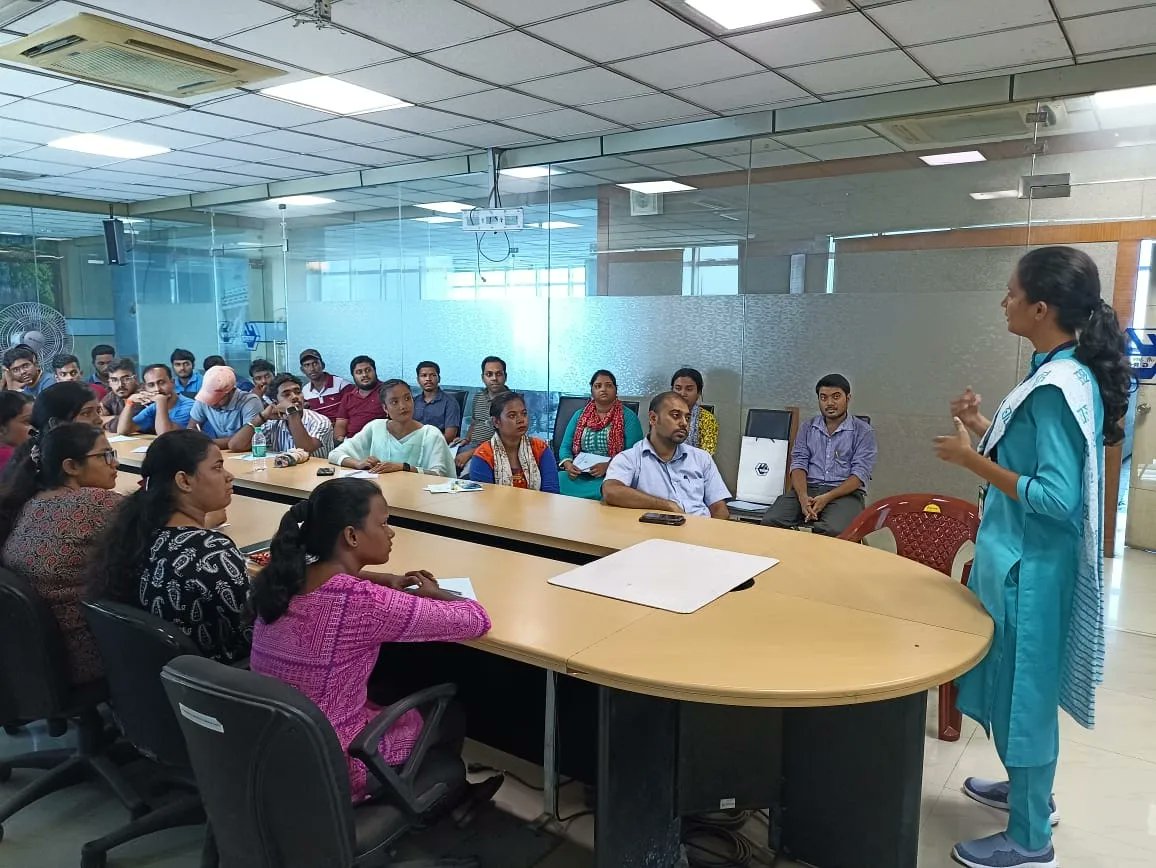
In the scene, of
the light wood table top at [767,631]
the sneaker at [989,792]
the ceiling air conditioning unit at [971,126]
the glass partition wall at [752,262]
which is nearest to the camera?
the light wood table top at [767,631]

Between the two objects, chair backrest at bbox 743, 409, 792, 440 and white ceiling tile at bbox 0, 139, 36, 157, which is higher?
white ceiling tile at bbox 0, 139, 36, 157

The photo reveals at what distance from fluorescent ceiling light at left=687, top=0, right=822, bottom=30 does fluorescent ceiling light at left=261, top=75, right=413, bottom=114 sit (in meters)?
1.92

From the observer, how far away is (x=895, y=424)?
457 centimetres

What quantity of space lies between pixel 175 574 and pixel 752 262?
4005mm

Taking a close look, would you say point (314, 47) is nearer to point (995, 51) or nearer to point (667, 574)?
point (667, 574)

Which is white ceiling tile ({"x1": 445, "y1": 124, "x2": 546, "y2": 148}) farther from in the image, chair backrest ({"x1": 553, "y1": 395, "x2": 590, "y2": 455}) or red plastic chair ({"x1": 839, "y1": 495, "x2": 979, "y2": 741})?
red plastic chair ({"x1": 839, "y1": 495, "x2": 979, "y2": 741})

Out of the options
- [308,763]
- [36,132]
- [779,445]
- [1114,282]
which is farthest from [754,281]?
[36,132]

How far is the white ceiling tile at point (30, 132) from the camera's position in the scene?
16.6 ft

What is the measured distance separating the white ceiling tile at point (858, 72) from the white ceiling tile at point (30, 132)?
4.62 metres

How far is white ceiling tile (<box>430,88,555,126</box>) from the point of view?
4363 millimetres

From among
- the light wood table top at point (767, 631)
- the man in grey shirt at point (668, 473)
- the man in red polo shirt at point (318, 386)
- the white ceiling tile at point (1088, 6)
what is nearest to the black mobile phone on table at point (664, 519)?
the man in grey shirt at point (668, 473)

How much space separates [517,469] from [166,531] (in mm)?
1898

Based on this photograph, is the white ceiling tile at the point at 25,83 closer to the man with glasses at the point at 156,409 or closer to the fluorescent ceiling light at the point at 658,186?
the man with glasses at the point at 156,409

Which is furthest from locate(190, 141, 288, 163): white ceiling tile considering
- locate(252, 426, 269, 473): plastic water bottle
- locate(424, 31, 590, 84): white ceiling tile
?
locate(424, 31, 590, 84): white ceiling tile
